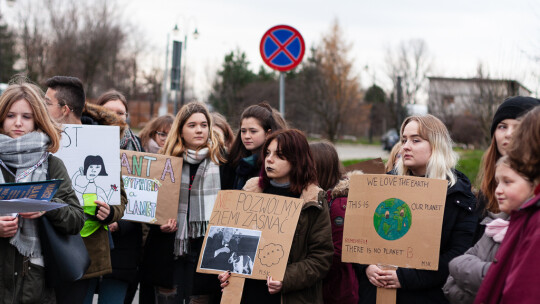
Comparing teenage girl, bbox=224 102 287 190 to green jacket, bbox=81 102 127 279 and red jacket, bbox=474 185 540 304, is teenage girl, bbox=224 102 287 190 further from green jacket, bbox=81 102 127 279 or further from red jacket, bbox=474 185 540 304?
red jacket, bbox=474 185 540 304

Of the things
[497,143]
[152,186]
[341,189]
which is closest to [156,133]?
[152,186]

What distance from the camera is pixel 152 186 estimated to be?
4.82 m

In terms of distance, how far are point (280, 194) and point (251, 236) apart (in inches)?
17.0

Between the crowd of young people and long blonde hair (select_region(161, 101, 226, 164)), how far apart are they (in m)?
0.01

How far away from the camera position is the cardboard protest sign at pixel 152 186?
4750 millimetres

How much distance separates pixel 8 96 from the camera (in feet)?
11.7

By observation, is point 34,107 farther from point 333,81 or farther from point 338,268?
point 333,81

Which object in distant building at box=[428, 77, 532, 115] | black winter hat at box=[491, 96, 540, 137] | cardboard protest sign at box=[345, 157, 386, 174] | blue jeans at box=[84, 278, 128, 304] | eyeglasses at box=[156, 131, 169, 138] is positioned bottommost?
blue jeans at box=[84, 278, 128, 304]

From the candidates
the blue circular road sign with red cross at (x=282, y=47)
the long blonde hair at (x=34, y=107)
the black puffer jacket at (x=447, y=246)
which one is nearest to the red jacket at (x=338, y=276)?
the black puffer jacket at (x=447, y=246)

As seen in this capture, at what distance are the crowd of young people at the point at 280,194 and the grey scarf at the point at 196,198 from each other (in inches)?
0.5

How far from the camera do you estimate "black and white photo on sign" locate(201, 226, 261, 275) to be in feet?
11.8

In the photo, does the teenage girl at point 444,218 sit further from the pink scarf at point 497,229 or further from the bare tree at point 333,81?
the bare tree at point 333,81

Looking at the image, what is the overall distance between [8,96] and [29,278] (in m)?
1.14

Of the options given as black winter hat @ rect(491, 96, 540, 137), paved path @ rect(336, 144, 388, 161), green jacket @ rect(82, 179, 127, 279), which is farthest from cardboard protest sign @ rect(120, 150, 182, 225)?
paved path @ rect(336, 144, 388, 161)
